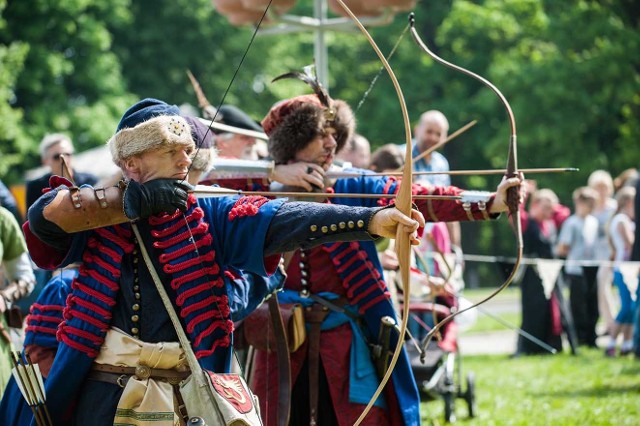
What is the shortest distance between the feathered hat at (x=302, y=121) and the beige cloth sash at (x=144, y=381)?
151cm

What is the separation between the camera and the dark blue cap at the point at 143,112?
3.71 meters

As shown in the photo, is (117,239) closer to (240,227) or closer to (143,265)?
(143,265)

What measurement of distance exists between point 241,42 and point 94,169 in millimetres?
14804

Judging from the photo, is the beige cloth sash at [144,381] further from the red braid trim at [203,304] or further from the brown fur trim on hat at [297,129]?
the brown fur trim on hat at [297,129]

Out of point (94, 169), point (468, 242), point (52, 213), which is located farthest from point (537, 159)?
point (52, 213)

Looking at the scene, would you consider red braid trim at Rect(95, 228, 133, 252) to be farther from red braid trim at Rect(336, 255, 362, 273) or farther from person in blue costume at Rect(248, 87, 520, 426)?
red braid trim at Rect(336, 255, 362, 273)

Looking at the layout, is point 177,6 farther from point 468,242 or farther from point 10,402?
point 10,402

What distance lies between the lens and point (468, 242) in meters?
30.1

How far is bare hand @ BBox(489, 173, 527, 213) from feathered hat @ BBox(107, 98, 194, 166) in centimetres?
131

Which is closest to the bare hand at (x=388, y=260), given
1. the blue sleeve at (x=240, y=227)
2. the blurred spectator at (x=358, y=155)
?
the blurred spectator at (x=358, y=155)

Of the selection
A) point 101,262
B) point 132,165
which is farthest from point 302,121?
point 101,262

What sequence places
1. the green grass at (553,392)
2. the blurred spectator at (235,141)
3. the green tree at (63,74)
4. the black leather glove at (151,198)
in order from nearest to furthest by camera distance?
1. the black leather glove at (151,198)
2. the blurred spectator at (235,141)
3. the green grass at (553,392)
4. the green tree at (63,74)

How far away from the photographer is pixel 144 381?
358 cm

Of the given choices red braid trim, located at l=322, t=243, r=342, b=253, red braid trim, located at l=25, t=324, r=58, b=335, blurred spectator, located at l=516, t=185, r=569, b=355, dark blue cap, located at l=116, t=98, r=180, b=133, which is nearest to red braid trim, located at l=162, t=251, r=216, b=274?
dark blue cap, located at l=116, t=98, r=180, b=133
